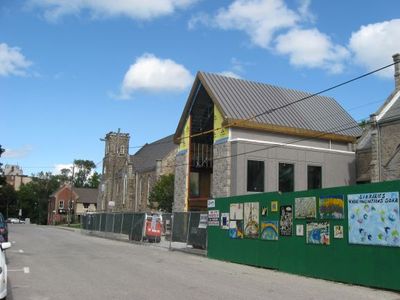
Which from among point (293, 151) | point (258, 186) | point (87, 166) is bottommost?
point (258, 186)

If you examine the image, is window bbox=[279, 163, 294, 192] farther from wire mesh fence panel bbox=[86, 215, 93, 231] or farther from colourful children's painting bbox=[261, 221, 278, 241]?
wire mesh fence panel bbox=[86, 215, 93, 231]

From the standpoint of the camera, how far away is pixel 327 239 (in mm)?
14703

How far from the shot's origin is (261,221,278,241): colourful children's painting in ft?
56.7

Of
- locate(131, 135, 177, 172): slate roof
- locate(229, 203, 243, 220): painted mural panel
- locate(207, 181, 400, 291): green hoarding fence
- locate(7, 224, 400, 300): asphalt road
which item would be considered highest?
locate(131, 135, 177, 172): slate roof

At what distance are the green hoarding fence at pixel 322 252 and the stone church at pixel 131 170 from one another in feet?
137

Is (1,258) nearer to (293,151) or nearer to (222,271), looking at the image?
(222,271)

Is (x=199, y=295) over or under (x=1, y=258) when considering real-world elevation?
under

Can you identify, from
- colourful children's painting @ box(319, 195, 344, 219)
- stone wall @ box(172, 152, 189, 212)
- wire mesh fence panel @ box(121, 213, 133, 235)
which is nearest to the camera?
colourful children's painting @ box(319, 195, 344, 219)

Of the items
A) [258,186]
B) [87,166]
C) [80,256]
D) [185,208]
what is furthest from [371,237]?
[87,166]

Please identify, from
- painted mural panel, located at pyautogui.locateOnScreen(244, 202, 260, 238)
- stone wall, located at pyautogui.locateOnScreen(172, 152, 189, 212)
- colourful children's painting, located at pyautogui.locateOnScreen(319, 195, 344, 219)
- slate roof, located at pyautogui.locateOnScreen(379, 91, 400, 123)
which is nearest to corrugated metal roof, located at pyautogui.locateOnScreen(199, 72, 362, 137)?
slate roof, located at pyautogui.locateOnScreen(379, 91, 400, 123)

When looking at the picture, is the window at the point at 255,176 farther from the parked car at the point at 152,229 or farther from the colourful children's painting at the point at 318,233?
the colourful children's painting at the point at 318,233

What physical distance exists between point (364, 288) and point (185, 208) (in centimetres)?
2485

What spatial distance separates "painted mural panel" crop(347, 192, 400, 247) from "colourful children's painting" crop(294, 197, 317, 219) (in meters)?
1.60

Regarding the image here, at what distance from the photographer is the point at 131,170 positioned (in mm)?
74438
